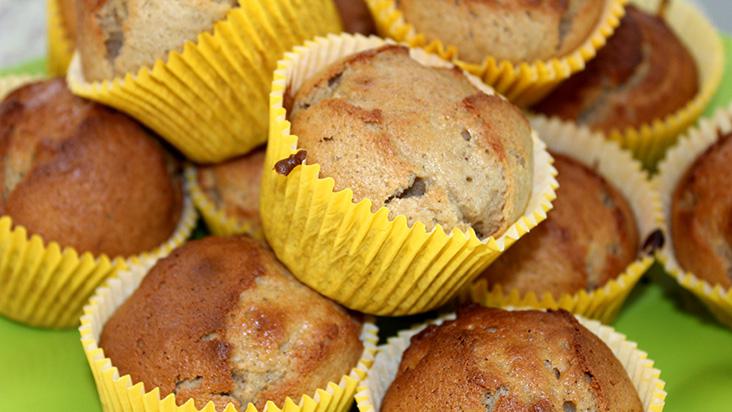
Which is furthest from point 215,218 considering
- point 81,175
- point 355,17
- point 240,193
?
point 355,17

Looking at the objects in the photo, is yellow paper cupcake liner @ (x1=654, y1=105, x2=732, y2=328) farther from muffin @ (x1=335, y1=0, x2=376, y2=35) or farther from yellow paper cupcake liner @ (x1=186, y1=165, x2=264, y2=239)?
yellow paper cupcake liner @ (x1=186, y1=165, x2=264, y2=239)

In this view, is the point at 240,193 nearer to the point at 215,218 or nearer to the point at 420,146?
the point at 215,218

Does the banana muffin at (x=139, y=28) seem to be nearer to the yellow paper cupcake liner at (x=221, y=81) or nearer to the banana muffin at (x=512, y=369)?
the yellow paper cupcake liner at (x=221, y=81)

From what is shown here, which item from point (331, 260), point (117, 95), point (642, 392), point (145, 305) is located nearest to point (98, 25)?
point (117, 95)

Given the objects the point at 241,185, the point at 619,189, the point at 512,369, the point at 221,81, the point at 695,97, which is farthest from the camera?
the point at 695,97

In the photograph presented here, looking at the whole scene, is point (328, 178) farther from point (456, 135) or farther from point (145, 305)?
point (145, 305)

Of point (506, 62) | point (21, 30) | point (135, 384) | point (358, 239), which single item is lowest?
point (21, 30)

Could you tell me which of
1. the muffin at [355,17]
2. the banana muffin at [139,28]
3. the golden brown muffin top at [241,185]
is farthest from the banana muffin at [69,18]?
the muffin at [355,17]
